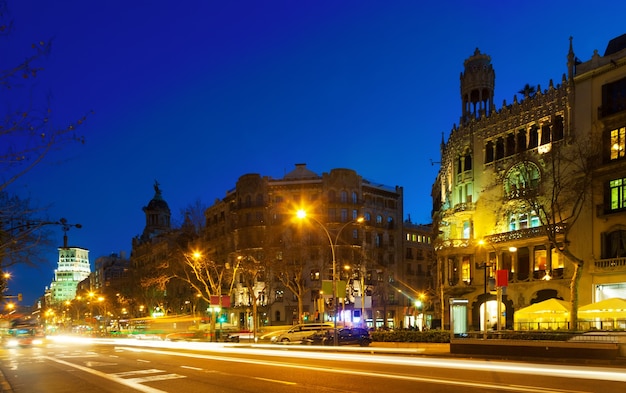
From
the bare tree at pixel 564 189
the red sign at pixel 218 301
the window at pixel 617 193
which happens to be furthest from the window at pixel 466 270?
the red sign at pixel 218 301

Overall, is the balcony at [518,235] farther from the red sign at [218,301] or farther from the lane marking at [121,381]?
the lane marking at [121,381]

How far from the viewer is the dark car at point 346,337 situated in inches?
1520

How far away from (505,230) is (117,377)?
36.7 meters

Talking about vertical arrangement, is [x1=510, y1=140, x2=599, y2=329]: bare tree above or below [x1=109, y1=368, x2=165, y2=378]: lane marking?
above

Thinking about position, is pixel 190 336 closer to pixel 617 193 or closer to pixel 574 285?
pixel 574 285

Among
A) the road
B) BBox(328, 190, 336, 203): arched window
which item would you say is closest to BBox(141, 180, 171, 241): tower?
BBox(328, 190, 336, 203): arched window

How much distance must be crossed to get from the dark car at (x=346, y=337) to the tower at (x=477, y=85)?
81.7ft

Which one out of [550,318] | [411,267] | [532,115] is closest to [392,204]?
[411,267]

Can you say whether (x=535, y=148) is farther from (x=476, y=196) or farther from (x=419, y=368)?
(x=419, y=368)

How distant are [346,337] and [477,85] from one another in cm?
2862

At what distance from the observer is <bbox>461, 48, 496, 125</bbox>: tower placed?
55188mm

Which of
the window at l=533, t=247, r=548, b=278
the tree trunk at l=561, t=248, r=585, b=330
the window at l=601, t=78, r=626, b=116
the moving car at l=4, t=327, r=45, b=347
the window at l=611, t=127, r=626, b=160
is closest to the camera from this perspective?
the tree trunk at l=561, t=248, r=585, b=330

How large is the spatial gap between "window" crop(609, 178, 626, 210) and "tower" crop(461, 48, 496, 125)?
16529 mm

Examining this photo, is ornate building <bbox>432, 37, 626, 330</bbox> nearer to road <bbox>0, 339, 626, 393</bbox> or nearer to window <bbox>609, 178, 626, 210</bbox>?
window <bbox>609, 178, 626, 210</bbox>
